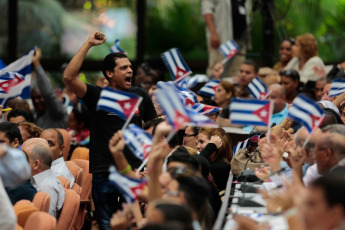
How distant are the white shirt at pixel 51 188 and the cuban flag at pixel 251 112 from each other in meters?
1.78

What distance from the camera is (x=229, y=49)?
1188 centimetres

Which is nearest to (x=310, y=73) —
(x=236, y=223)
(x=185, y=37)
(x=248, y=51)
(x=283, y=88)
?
(x=283, y=88)

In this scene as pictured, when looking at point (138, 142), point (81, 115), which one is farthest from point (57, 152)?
point (81, 115)

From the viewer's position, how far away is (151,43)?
50.3 ft

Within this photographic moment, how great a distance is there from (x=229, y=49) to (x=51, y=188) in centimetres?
496

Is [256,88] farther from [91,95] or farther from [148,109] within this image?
[91,95]

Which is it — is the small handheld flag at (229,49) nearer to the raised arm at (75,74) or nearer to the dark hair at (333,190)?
the raised arm at (75,74)

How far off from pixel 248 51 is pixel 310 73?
2.68 metres

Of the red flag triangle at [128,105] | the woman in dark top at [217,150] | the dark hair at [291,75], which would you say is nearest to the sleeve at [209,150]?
the woman in dark top at [217,150]

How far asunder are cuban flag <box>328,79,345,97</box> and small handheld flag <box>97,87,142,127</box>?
2.84 metres

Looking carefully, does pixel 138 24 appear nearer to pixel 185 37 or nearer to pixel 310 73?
pixel 185 37

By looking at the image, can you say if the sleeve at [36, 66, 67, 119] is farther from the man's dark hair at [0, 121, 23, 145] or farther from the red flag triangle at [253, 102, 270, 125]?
the red flag triangle at [253, 102, 270, 125]

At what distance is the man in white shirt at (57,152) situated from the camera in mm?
8477

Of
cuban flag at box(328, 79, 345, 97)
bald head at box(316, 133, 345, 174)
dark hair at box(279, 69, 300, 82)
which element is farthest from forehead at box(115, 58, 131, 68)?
dark hair at box(279, 69, 300, 82)
